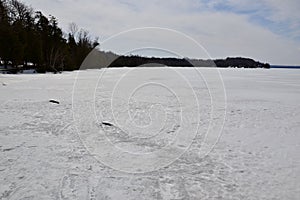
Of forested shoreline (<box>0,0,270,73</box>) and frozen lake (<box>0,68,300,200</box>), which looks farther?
forested shoreline (<box>0,0,270,73</box>)

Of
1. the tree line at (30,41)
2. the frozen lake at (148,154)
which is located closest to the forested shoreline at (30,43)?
the tree line at (30,41)

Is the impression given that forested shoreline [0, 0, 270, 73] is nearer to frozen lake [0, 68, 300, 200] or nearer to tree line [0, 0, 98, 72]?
tree line [0, 0, 98, 72]

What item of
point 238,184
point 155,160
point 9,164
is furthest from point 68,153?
point 238,184

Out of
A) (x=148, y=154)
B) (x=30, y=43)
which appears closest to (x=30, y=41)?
(x=30, y=43)

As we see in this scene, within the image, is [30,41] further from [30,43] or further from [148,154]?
[148,154]

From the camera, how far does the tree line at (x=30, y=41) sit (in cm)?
3359

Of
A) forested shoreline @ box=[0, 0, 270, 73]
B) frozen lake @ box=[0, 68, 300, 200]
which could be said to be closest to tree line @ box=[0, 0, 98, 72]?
forested shoreline @ box=[0, 0, 270, 73]

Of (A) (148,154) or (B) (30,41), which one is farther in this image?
(B) (30,41)

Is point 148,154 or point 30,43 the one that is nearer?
point 148,154

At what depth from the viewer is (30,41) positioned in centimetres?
3956

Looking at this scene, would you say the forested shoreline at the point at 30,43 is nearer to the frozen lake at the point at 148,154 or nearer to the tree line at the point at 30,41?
the tree line at the point at 30,41

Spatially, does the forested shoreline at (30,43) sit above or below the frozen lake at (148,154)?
above

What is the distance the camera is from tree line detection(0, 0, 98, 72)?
33.6 metres

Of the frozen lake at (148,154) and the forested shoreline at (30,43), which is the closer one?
the frozen lake at (148,154)
